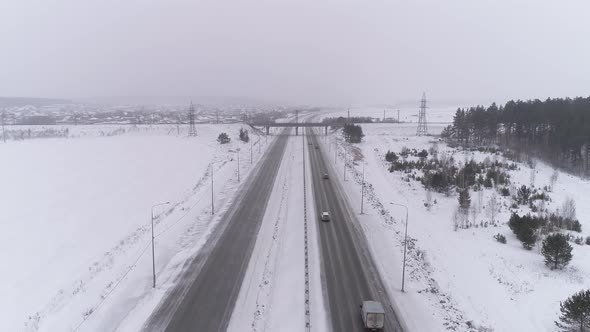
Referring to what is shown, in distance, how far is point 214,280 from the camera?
110 feet

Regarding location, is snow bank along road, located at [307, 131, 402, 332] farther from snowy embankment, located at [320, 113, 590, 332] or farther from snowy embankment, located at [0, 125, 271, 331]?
snowy embankment, located at [0, 125, 271, 331]

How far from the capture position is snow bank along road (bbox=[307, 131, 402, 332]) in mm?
27911

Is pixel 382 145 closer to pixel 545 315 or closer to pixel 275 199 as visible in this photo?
pixel 275 199

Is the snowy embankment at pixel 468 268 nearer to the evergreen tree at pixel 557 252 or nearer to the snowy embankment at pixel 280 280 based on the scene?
the evergreen tree at pixel 557 252

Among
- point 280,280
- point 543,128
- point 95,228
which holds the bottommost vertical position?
point 95,228

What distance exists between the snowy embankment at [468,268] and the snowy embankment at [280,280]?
6675 millimetres

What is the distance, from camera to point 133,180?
79375 millimetres

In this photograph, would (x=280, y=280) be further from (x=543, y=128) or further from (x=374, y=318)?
(x=543, y=128)

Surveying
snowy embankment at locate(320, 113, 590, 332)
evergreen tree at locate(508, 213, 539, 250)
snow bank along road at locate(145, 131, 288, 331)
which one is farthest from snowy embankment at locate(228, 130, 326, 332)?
evergreen tree at locate(508, 213, 539, 250)

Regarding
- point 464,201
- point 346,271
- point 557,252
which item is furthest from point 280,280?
point 464,201

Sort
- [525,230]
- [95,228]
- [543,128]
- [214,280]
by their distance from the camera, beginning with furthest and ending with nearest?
1. [543,128]
2. [95,228]
3. [525,230]
4. [214,280]

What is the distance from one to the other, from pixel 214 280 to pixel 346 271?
12.0 metres

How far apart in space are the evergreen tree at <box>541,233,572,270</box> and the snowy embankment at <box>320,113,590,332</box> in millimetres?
733

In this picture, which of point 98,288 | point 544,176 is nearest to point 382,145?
point 544,176
